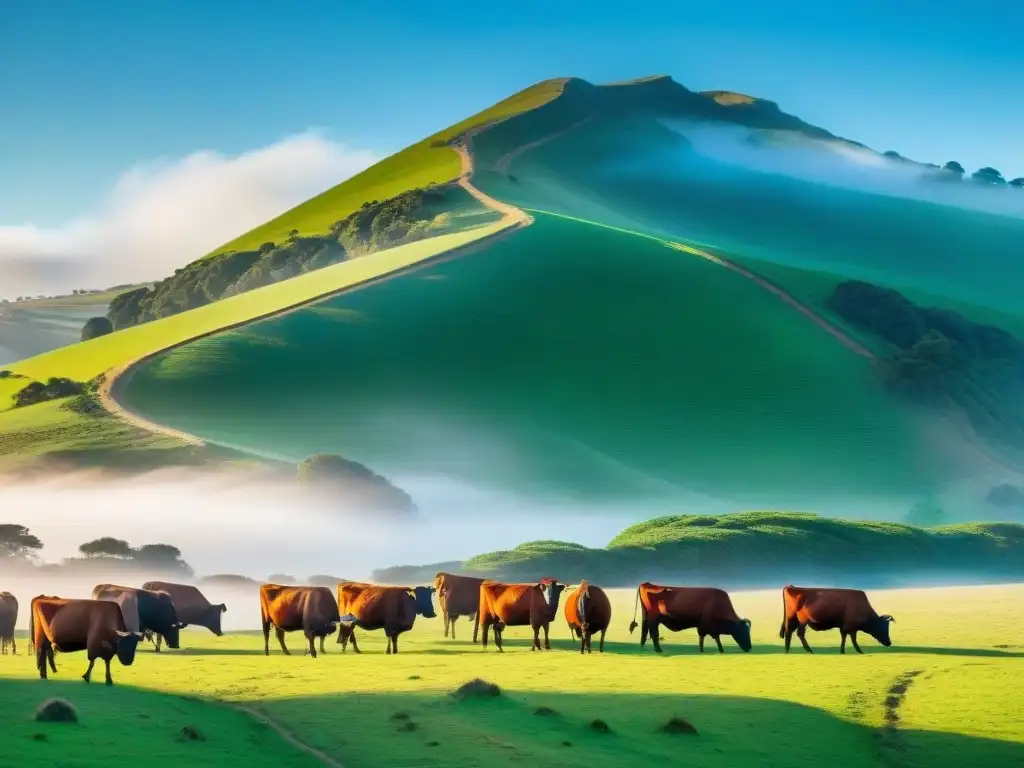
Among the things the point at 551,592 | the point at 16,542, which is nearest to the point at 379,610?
the point at 551,592

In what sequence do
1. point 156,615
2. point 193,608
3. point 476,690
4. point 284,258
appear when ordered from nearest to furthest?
point 476,690 → point 156,615 → point 193,608 → point 284,258

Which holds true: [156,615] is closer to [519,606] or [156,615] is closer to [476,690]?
[519,606]

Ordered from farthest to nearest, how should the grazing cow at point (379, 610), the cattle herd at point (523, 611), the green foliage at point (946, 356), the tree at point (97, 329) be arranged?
the tree at point (97, 329) → the green foliage at point (946, 356) → the grazing cow at point (379, 610) → the cattle herd at point (523, 611)

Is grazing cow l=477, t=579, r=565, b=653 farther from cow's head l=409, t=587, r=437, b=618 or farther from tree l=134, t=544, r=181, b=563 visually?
tree l=134, t=544, r=181, b=563

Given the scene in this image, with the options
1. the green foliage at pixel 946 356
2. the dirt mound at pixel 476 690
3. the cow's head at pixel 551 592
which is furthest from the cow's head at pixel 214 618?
the green foliage at pixel 946 356

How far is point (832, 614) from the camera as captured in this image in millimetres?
34531

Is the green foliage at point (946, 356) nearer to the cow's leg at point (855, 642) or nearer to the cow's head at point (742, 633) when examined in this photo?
the cow's leg at point (855, 642)

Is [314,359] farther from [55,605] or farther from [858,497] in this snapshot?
[55,605]

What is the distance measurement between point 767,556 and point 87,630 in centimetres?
5059

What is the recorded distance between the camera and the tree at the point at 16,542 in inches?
2574

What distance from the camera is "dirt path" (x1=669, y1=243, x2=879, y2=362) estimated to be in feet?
388

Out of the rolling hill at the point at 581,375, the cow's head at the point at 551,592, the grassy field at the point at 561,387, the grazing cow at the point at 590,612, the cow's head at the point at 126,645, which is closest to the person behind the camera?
the cow's head at the point at 126,645

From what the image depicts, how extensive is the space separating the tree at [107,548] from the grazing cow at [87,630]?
3951 cm

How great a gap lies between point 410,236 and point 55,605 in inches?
4685
